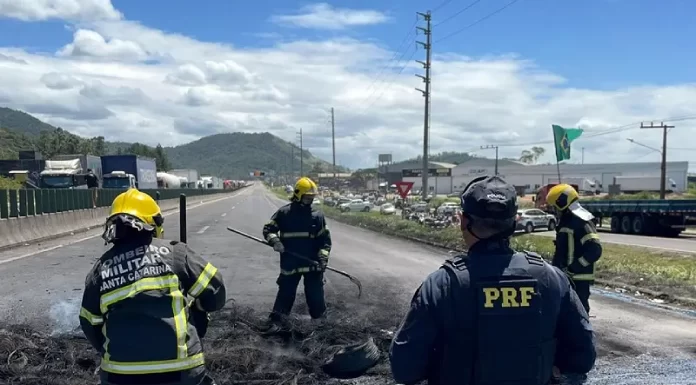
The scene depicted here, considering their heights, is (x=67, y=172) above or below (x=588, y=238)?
above

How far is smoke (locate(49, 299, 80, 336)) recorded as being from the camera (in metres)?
7.55

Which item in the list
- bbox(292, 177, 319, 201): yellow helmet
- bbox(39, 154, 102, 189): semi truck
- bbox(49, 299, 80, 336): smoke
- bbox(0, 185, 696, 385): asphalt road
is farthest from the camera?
bbox(39, 154, 102, 189): semi truck

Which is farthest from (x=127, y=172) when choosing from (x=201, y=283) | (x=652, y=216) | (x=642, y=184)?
(x=642, y=184)

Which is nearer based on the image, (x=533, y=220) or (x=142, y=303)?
(x=142, y=303)

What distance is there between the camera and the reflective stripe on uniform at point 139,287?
3.10m

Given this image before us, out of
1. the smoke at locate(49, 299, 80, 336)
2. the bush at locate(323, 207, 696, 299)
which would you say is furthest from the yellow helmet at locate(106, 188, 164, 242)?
the bush at locate(323, 207, 696, 299)

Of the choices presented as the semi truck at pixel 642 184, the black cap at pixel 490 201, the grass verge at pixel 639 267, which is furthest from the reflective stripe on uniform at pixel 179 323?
the semi truck at pixel 642 184

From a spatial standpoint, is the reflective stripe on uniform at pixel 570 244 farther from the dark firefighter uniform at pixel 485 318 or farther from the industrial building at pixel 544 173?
the industrial building at pixel 544 173

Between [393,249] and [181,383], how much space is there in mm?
16967

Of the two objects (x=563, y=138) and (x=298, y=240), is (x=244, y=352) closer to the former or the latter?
(x=298, y=240)

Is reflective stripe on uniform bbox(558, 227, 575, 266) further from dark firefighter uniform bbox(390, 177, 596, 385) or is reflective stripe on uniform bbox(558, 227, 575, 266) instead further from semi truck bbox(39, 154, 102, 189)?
semi truck bbox(39, 154, 102, 189)

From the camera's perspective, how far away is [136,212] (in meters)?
3.26

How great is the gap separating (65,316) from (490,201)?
7.45 metres

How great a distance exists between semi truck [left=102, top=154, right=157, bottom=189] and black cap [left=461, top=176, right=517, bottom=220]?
33.9 m
